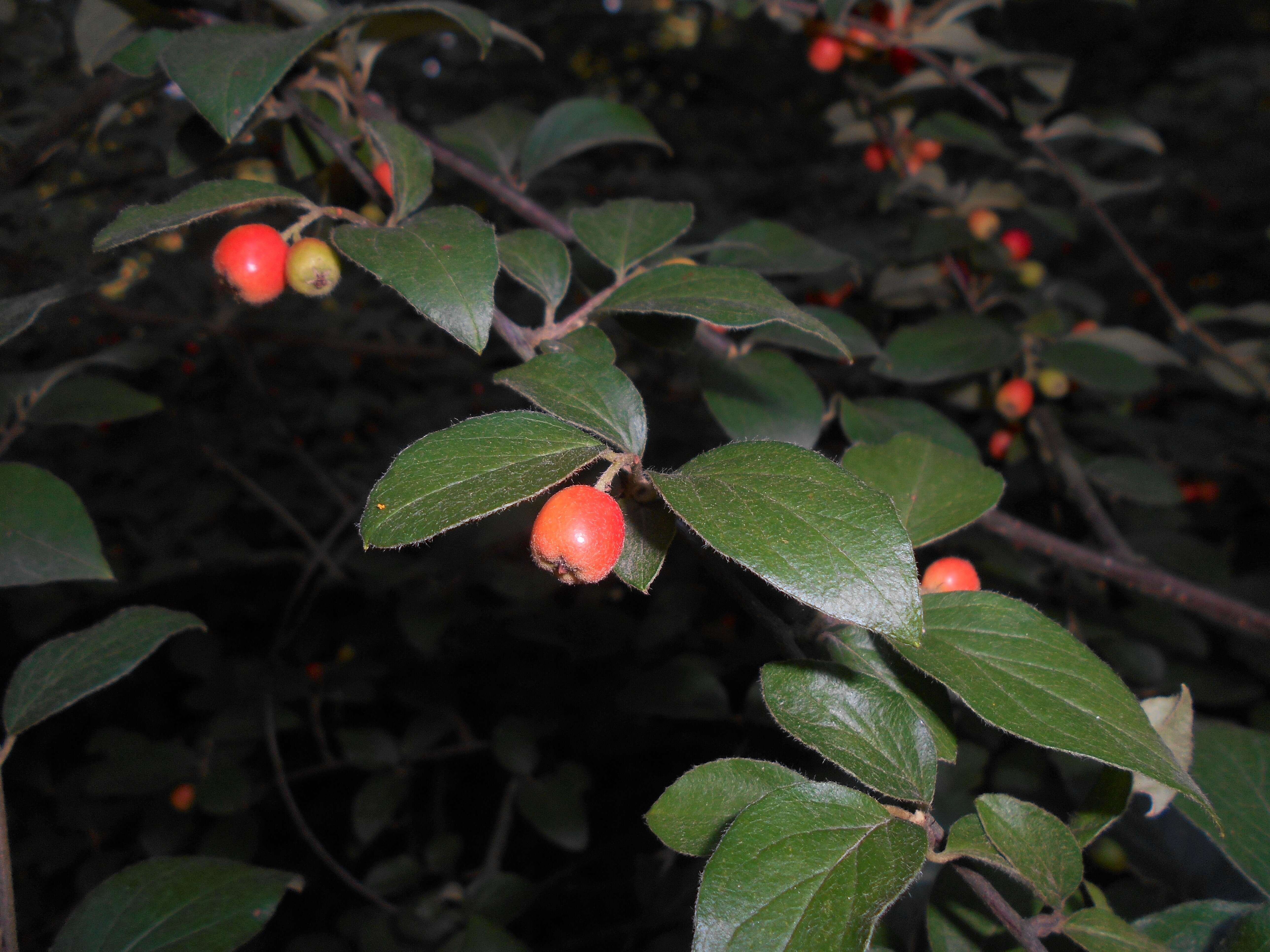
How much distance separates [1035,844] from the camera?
635mm

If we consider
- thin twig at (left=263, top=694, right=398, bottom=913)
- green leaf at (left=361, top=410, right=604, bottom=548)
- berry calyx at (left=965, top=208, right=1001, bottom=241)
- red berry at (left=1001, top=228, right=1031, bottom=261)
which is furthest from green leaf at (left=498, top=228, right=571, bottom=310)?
red berry at (left=1001, top=228, right=1031, bottom=261)

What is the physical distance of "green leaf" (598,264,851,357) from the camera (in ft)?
2.06

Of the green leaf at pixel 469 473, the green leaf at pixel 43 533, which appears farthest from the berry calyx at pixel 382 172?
the green leaf at pixel 469 473

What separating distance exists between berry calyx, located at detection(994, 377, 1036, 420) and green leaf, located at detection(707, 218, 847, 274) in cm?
75

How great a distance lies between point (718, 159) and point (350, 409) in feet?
13.5

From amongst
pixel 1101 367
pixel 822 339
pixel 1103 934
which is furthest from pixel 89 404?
pixel 1101 367

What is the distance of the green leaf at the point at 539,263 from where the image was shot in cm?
82

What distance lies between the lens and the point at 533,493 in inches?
18.6

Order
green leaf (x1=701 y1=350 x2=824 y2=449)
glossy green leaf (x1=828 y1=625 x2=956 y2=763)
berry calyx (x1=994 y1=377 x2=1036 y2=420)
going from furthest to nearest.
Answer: berry calyx (x1=994 y1=377 x2=1036 y2=420) < green leaf (x1=701 y1=350 x2=824 y2=449) < glossy green leaf (x1=828 y1=625 x2=956 y2=763)

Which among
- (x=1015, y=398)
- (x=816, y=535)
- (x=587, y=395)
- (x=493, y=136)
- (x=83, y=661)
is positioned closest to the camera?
(x=816, y=535)

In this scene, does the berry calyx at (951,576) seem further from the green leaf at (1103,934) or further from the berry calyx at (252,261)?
the berry calyx at (252,261)

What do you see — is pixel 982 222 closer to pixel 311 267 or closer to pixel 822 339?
pixel 822 339

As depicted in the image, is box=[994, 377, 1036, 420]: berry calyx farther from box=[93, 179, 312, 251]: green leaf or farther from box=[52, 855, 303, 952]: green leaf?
box=[52, 855, 303, 952]: green leaf

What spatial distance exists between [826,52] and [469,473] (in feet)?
6.19
